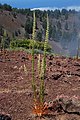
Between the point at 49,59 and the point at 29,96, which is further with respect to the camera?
the point at 49,59

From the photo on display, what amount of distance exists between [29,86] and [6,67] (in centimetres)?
249

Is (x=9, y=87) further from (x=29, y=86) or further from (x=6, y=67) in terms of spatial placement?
(x=6, y=67)

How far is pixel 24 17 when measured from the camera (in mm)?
105500

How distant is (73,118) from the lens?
6.41m

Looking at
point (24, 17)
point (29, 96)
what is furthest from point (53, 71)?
point (24, 17)

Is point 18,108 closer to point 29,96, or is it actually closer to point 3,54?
point 29,96

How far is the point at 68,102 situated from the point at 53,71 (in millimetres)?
3635

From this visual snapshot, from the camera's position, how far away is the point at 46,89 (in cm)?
821

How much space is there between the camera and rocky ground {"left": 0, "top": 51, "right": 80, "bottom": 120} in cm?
655

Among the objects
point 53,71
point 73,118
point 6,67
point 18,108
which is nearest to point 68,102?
point 73,118

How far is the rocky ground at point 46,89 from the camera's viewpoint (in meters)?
6.55

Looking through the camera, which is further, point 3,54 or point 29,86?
point 3,54

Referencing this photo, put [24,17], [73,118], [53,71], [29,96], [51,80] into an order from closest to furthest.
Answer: [73,118] → [29,96] → [51,80] → [53,71] → [24,17]

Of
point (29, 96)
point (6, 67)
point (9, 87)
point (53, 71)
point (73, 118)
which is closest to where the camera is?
point (73, 118)
